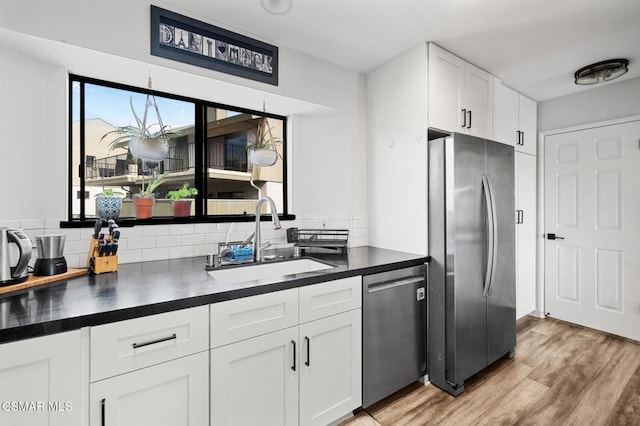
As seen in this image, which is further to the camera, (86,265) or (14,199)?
(86,265)

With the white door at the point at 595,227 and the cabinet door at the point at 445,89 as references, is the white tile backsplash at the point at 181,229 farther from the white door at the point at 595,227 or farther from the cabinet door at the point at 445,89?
the white door at the point at 595,227

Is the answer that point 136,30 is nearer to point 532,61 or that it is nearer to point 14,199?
point 14,199

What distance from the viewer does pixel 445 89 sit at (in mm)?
2287

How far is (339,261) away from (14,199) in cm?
177

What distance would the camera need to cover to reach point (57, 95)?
5.36ft

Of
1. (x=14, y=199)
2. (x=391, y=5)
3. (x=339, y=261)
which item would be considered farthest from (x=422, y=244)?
(x=14, y=199)

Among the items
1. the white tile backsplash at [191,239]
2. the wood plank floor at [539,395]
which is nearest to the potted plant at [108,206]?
the white tile backsplash at [191,239]

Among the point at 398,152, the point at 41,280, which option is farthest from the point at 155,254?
the point at 398,152

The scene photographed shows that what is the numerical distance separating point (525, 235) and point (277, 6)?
3206 mm

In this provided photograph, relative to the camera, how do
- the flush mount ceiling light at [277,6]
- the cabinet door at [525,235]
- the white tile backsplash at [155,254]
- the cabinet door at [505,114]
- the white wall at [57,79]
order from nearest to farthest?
1. the white wall at [57,79]
2. the flush mount ceiling light at [277,6]
3. the white tile backsplash at [155,254]
4. the cabinet door at [505,114]
5. the cabinet door at [525,235]

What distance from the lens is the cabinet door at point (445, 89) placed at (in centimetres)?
220

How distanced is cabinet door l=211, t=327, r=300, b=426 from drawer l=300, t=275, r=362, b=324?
12cm

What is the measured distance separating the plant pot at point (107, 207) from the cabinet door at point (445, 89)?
2126mm

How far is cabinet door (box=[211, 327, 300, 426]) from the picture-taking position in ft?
4.24
